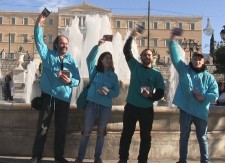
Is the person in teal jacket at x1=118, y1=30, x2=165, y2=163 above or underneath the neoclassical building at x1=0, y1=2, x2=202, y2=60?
underneath

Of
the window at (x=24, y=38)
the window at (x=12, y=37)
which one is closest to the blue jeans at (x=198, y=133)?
the window at (x=24, y=38)

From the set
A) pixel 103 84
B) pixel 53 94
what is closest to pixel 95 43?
pixel 103 84

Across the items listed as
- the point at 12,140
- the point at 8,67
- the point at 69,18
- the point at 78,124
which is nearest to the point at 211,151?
the point at 78,124

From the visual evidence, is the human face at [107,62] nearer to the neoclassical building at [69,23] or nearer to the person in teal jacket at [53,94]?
the person in teal jacket at [53,94]

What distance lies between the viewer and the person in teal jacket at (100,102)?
575cm

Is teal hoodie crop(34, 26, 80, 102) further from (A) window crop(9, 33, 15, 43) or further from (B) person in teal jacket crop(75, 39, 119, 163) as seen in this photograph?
(A) window crop(9, 33, 15, 43)

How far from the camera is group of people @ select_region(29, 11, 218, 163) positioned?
5.64 m

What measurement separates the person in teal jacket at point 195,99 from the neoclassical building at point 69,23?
87.9 m

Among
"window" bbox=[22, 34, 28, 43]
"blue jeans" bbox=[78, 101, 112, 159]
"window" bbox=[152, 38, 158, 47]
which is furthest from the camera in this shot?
"window" bbox=[152, 38, 158, 47]

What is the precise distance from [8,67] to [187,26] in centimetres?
5003

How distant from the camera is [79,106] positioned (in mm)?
5914

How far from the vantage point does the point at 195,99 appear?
5629 millimetres

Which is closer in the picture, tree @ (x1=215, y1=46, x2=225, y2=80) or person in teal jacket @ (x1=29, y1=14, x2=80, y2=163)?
person in teal jacket @ (x1=29, y1=14, x2=80, y2=163)

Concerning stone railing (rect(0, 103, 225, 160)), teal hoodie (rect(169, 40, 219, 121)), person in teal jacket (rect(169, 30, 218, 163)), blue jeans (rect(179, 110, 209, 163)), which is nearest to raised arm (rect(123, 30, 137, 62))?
teal hoodie (rect(169, 40, 219, 121))
